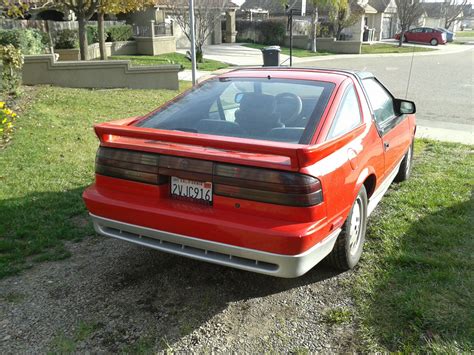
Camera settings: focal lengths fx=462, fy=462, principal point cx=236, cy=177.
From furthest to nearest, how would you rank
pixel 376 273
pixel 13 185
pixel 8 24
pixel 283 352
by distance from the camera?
pixel 8 24, pixel 13 185, pixel 376 273, pixel 283 352

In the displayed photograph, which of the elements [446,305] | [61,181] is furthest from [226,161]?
[61,181]

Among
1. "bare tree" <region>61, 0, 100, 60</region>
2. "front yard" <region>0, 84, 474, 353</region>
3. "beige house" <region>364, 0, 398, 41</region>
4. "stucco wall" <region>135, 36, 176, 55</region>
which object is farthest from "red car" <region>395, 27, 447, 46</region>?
"front yard" <region>0, 84, 474, 353</region>

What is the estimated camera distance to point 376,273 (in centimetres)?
358

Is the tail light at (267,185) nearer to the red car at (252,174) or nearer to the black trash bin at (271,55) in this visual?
the red car at (252,174)

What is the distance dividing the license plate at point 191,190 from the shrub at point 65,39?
1981 centimetres

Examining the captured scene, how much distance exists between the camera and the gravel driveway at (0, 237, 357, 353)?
9.26ft

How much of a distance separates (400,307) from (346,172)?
0.97 metres

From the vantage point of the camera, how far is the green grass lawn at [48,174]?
4.11 meters

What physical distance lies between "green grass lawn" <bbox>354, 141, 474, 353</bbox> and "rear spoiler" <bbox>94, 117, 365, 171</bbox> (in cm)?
111

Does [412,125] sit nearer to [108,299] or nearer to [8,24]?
[108,299]

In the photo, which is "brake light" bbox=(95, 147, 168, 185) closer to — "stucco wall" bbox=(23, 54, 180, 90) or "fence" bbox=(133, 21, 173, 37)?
"stucco wall" bbox=(23, 54, 180, 90)

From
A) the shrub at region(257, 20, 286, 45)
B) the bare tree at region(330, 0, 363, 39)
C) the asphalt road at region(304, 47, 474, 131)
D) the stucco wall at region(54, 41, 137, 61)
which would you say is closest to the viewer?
the asphalt road at region(304, 47, 474, 131)

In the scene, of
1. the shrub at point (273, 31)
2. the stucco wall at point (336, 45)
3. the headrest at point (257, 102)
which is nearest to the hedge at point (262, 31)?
the shrub at point (273, 31)

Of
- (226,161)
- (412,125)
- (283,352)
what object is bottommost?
(283,352)
